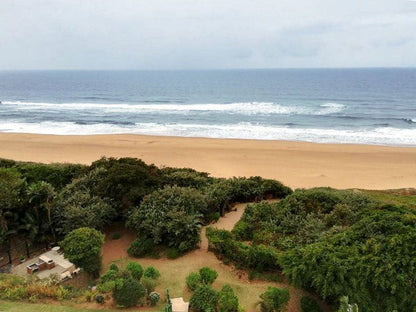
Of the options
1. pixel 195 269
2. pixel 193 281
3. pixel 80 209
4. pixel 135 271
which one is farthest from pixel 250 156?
pixel 135 271

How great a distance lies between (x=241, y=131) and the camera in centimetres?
4341

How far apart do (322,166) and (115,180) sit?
59.9 ft

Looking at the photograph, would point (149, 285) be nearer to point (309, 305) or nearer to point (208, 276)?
point (208, 276)

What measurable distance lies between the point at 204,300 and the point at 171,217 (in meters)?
4.59

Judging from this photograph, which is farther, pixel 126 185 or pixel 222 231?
pixel 126 185

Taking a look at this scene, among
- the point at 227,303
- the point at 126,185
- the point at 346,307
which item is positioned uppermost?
the point at 126,185

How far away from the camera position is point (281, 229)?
1488 centimetres

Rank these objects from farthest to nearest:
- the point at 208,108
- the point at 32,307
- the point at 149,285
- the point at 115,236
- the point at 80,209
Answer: the point at 208,108 < the point at 115,236 < the point at 80,209 < the point at 149,285 < the point at 32,307

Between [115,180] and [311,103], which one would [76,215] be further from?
[311,103]

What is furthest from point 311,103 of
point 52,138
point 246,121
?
point 52,138

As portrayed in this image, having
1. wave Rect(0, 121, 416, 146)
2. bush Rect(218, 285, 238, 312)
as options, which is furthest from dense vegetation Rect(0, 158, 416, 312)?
wave Rect(0, 121, 416, 146)

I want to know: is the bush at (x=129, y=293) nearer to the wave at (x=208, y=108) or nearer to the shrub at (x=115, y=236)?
the shrub at (x=115, y=236)

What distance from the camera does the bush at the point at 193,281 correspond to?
11.7 metres

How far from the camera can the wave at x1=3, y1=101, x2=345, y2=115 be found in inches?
2260
